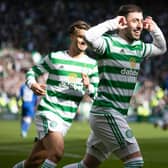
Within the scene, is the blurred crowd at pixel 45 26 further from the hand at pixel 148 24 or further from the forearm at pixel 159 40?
the hand at pixel 148 24

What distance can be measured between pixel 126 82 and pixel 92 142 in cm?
75

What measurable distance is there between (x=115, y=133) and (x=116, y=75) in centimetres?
60

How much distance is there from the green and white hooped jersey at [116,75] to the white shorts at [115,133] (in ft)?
0.27

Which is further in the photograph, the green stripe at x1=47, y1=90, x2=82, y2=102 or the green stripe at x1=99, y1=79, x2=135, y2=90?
the green stripe at x1=47, y1=90, x2=82, y2=102

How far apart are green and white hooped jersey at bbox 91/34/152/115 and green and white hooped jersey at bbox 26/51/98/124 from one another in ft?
3.03

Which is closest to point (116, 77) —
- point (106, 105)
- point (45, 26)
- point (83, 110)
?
point (106, 105)

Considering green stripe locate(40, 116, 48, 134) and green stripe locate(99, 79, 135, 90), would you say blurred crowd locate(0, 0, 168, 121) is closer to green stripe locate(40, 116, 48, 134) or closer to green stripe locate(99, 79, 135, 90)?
green stripe locate(40, 116, 48, 134)

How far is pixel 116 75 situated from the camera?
7.71 metres

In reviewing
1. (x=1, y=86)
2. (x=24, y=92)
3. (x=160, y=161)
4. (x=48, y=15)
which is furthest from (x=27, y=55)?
(x=160, y=161)

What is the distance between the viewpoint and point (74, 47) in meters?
8.99

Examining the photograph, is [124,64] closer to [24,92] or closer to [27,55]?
[24,92]

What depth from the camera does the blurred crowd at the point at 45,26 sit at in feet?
102

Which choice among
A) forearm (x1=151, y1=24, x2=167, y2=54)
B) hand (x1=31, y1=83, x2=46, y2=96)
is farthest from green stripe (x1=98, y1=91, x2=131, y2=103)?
hand (x1=31, y1=83, x2=46, y2=96)

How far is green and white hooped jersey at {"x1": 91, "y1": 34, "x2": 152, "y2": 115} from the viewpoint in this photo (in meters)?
7.69
